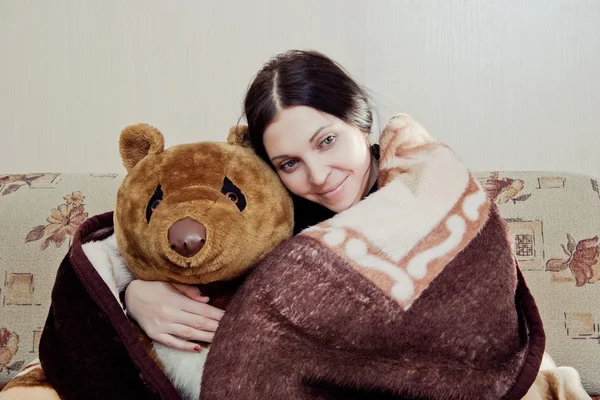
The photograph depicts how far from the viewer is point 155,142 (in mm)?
1071

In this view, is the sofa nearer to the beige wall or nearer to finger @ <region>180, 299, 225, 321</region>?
the beige wall

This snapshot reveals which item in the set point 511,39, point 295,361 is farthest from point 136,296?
point 511,39

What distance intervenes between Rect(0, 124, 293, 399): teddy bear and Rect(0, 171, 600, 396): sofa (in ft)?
1.51

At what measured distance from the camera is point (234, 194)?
1.02 metres

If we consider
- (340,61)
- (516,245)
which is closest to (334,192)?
(516,245)

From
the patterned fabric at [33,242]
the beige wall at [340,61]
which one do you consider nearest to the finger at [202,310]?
the patterned fabric at [33,242]

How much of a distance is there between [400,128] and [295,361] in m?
0.50

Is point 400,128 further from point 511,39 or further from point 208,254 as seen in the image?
point 511,39

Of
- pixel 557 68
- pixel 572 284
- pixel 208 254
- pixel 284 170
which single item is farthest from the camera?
pixel 557 68

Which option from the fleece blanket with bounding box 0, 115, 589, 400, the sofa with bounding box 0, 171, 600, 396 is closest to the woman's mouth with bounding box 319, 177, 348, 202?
the fleece blanket with bounding box 0, 115, 589, 400

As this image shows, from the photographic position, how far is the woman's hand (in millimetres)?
1027

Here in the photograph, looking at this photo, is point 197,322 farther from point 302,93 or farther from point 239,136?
point 302,93

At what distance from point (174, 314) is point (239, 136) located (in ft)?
1.13

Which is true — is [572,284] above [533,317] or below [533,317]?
below
